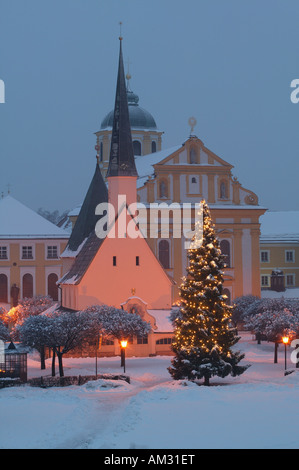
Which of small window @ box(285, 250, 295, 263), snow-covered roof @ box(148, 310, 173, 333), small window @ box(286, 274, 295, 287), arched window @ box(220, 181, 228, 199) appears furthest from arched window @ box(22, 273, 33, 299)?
small window @ box(285, 250, 295, 263)

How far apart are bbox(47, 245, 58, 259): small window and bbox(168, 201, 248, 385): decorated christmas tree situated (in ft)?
127

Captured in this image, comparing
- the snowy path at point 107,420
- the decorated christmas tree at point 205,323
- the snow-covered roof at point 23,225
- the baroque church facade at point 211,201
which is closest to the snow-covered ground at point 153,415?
the snowy path at point 107,420

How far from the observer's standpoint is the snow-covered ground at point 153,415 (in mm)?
25141

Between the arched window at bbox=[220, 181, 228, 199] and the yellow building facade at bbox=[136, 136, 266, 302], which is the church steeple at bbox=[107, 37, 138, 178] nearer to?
the yellow building facade at bbox=[136, 136, 266, 302]

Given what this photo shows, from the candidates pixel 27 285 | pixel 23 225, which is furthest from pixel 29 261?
pixel 23 225

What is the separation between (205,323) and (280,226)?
58.1m

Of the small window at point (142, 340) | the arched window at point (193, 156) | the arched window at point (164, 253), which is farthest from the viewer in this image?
the arched window at point (164, 253)

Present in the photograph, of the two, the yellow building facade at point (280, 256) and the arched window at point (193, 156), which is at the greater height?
the arched window at point (193, 156)

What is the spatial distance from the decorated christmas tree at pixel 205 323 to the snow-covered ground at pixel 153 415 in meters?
1.44

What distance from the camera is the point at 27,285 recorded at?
76938mm

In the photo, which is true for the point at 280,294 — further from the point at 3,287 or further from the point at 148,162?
the point at 3,287

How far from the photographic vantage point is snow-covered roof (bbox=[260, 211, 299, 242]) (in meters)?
91.6

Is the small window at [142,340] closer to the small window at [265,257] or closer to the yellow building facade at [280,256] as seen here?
the yellow building facade at [280,256]
